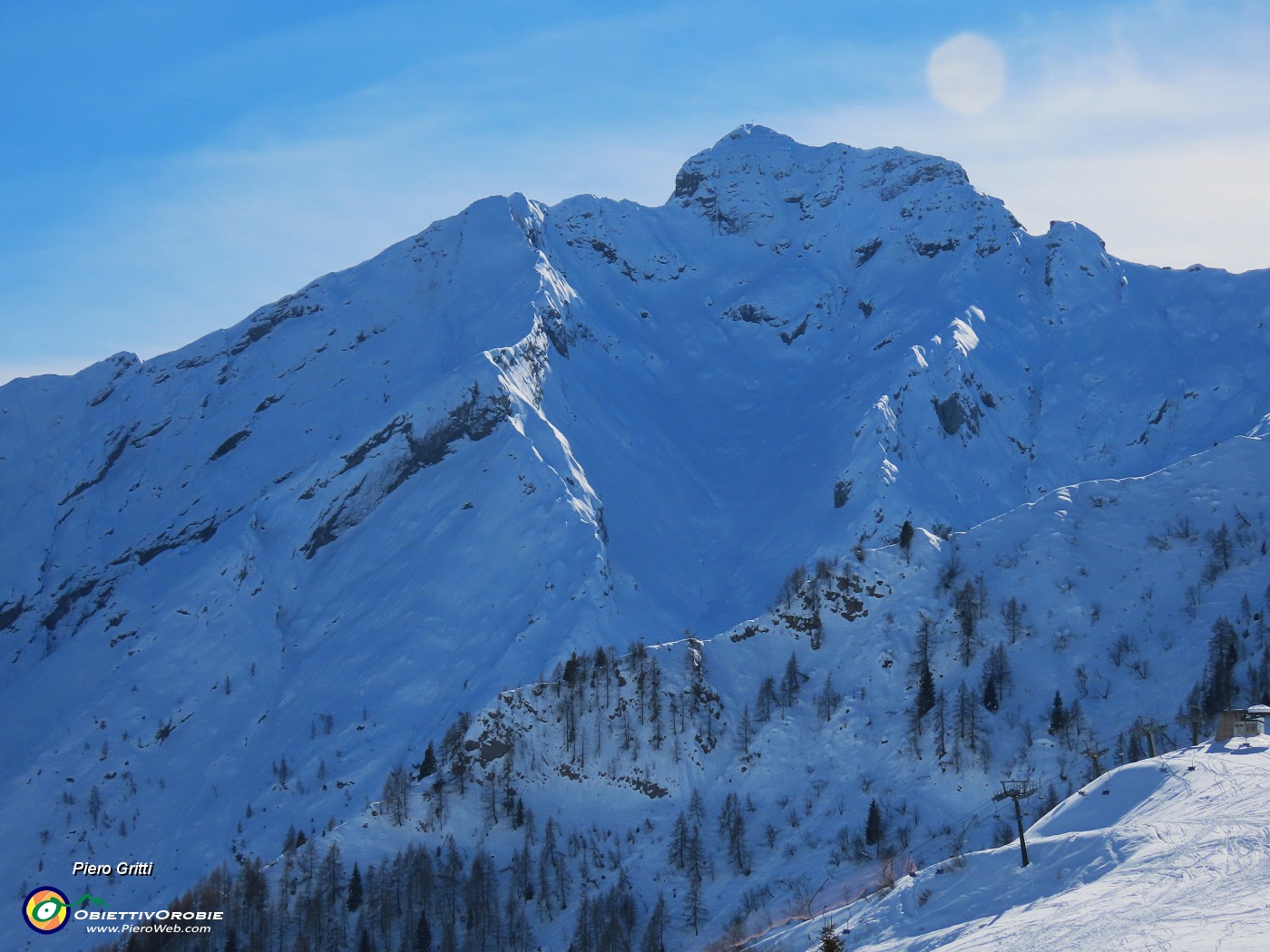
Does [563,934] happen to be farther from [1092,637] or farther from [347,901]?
[1092,637]

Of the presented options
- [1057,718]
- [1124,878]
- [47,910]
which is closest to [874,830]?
[1057,718]

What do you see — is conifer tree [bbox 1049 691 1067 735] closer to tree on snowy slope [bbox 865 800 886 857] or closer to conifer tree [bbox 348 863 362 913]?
tree on snowy slope [bbox 865 800 886 857]

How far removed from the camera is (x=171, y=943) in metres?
143

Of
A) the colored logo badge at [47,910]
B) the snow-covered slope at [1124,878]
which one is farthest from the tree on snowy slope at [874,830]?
the colored logo badge at [47,910]

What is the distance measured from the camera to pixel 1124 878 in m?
70.2

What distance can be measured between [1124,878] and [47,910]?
414 ft

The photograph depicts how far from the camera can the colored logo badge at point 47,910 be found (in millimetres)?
143788

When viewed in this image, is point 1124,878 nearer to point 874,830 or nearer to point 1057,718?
point 874,830

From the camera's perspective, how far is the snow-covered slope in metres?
62.8

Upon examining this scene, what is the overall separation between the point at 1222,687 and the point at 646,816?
55413 mm

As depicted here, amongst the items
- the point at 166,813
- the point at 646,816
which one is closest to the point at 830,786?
the point at 646,816

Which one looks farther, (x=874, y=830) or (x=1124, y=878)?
(x=874, y=830)

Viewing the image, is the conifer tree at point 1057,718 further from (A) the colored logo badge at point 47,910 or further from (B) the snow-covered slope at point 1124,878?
(A) the colored logo badge at point 47,910

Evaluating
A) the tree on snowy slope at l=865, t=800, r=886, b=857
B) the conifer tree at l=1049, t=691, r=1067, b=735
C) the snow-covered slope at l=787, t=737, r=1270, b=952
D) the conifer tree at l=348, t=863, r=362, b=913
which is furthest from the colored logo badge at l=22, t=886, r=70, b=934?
the conifer tree at l=1049, t=691, r=1067, b=735
